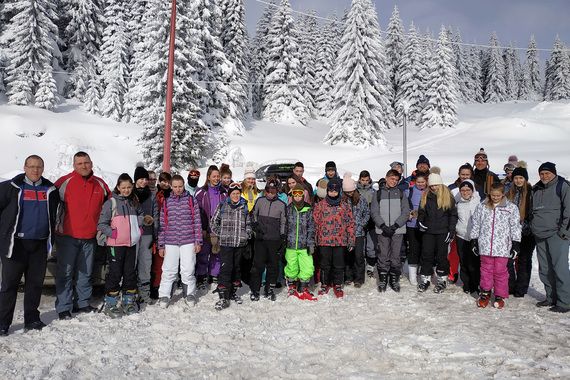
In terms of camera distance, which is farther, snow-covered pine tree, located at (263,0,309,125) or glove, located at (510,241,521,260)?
snow-covered pine tree, located at (263,0,309,125)

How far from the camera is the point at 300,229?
699cm

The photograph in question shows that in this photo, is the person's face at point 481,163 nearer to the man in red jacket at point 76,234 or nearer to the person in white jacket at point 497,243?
the person in white jacket at point 497,243

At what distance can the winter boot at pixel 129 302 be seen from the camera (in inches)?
232

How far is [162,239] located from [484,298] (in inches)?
202

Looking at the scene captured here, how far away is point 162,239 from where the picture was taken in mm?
6461

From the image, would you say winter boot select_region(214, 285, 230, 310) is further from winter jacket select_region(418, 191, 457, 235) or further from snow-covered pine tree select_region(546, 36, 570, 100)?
snow-covered pine tree select_region(546, 36, 570, 100)

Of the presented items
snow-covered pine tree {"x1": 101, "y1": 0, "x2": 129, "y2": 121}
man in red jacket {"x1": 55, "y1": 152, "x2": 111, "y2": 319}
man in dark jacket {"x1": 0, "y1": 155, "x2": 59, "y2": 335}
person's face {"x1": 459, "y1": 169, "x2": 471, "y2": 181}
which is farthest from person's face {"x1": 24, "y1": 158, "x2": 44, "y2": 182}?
snow-covered pine tree {"x1": 101, "y1": 0, "x2": 129, "y2": 121}

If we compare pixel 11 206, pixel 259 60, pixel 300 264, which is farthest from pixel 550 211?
pixel 259 60

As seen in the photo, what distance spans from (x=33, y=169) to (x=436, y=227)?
246 inches

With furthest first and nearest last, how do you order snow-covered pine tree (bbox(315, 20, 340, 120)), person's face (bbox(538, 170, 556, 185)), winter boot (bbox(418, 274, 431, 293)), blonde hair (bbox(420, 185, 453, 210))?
snow-covered pine tree (bbox(315, 20, 340, 120))
winter boot (bbox(418, 274, 431, 293))
blonde hair (bbox(420, 185, 453, 210))
person's face (bbox(538, 170, 556, 185))

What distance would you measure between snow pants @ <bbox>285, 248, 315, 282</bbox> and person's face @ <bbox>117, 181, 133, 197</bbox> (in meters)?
2.76

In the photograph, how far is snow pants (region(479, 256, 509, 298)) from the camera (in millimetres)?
6289

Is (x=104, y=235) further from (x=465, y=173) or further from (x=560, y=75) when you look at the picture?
(x=560, y=75)

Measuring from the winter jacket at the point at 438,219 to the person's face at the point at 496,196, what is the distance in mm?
830
